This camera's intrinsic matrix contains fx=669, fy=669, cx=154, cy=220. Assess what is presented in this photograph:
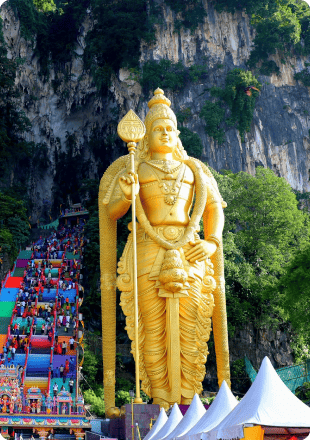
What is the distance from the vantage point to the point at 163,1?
33.5m

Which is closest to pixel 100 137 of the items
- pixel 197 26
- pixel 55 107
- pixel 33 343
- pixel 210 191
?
pixel 55 107

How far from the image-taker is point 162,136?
10180 mm

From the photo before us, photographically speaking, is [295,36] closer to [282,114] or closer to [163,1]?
[282,114]

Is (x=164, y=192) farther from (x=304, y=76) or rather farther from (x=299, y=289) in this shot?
(x=304, y=76)

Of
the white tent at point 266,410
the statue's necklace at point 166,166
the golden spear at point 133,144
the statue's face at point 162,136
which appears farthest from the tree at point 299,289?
the white tent at point 266,410

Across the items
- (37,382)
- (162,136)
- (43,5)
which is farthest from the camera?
(43,5)

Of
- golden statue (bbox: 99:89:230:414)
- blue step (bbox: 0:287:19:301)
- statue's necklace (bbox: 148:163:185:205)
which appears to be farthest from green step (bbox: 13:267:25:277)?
statue's necklace (bbox: 148:163:185:205)

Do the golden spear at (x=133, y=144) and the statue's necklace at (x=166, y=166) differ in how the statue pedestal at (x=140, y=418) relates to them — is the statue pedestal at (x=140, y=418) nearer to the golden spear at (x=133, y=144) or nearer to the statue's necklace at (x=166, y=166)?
the golden spear at (x=133, y=144)

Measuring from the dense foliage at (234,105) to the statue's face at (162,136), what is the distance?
19927mm

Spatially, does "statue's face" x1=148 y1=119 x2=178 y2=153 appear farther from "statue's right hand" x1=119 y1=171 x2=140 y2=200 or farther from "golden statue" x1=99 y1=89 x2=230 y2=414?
"statue's right hand" x1=119 y1=171 x2=140 y2=200

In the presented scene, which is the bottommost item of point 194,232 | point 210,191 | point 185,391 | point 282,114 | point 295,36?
point 185,391

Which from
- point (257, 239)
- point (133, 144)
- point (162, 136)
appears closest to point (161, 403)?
point (133, 144)

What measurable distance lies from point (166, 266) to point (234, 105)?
2213cm

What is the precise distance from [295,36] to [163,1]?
6.90m
